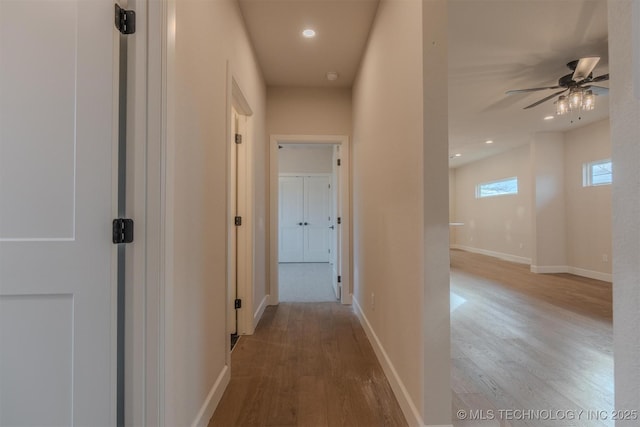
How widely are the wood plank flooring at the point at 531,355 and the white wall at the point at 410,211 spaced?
16.0 inches

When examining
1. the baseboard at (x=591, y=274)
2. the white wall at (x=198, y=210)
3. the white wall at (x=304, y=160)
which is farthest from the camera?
the white wall at (x=304, y=160)

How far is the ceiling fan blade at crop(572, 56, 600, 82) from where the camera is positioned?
2.55 metres

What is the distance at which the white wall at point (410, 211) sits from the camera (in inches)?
50.3

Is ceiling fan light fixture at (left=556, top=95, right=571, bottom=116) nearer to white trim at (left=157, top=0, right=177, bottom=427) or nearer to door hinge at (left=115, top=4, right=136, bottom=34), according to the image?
white trim at (left=157, top=0, right=177, bottom=427)

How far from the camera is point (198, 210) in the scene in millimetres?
1412

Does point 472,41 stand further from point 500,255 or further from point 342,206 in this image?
point 500,255

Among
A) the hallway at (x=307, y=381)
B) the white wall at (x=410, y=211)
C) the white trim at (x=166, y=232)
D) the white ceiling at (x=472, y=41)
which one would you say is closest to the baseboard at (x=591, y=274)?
the white ceiling at (x=472, y=41)

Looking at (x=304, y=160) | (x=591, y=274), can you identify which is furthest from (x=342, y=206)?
(x=591, y=274)

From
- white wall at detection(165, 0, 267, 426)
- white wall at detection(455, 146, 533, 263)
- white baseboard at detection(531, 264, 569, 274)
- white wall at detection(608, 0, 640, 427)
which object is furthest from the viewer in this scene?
white wall at detection(455, 146, 533, 263)

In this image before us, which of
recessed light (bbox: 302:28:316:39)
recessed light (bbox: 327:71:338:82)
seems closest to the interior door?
recessed light (bbox: 327:71:338:82)

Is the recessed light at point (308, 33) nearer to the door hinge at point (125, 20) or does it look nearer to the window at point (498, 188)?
the door hinge at point (125, 20)

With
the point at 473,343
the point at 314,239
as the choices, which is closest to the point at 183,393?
the point at 473,343

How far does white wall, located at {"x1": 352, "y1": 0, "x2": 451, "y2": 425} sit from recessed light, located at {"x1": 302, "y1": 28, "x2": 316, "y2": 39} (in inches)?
21.8

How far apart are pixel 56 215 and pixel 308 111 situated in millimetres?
2902
